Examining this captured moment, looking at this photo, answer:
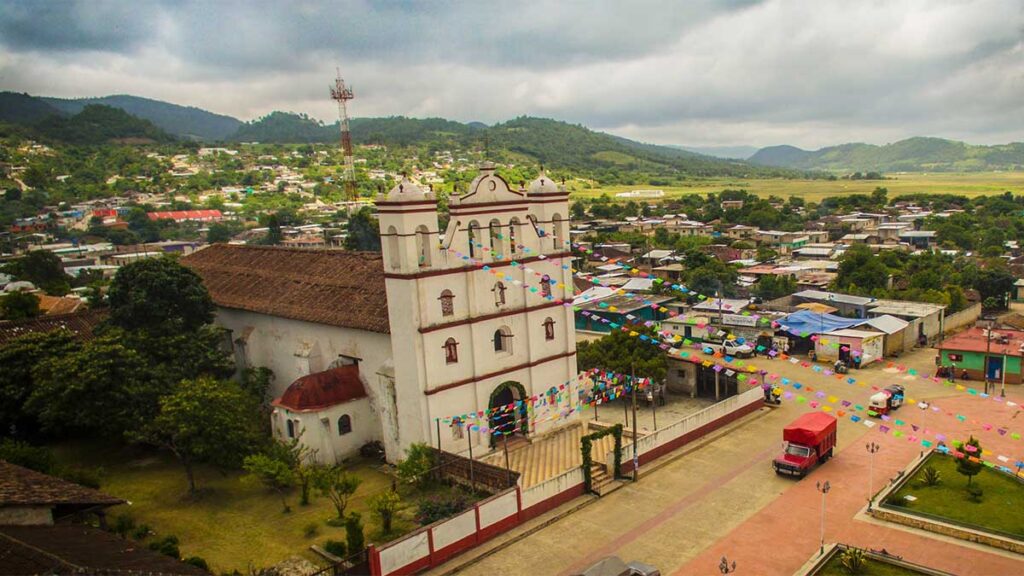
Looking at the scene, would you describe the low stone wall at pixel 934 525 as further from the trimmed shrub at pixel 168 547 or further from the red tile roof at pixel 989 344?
the trimmed shrub at pixel 168 547

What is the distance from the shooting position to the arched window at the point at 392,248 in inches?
858

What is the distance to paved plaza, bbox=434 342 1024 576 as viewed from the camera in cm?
1683

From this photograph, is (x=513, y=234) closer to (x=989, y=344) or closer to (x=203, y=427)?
(x=203, y=427)

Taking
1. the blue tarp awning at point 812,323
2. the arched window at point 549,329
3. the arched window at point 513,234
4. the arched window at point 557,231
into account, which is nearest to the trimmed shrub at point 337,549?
the arched window at point 549,329

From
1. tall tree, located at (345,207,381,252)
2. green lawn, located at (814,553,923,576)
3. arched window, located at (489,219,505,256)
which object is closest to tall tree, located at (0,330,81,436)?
arched window, located at (489,219,505,256)

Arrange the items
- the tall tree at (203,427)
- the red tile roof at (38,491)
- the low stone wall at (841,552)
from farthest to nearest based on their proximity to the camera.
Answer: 1. the tall tree at (203,427)
2. the low stone wall at (841,552)
3. the red tile roof at (38,491)

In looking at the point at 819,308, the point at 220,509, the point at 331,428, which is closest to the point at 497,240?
the point at 331,428

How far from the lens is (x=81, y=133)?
16012 cm

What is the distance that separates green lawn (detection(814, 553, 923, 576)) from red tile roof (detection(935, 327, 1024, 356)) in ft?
Answer: 60.4

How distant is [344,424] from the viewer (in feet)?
78.1

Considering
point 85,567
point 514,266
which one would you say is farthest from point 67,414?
point 514,266

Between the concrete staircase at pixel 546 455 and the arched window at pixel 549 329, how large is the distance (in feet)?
11.3

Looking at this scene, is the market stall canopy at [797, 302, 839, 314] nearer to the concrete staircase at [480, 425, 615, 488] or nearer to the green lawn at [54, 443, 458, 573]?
the concrete staircase at [480, 425, 615, 488]

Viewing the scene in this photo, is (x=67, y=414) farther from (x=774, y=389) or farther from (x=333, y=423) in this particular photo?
(x=774, y=389)
